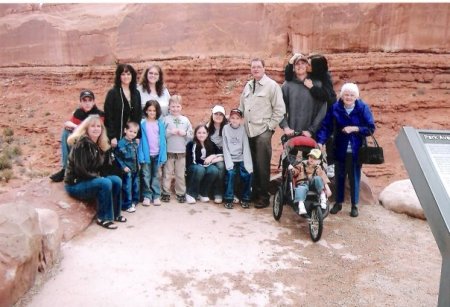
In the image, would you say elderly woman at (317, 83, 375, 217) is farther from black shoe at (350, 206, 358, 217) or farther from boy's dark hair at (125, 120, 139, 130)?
boy's dark hair at (125, 120, 139, 130)

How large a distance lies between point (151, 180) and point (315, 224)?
2.32m

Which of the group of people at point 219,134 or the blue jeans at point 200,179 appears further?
the blue jeans at point 200,179

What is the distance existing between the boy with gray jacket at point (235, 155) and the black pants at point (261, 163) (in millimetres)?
108

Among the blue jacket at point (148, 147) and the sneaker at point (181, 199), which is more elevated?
the blue jacket at point (148, 147)

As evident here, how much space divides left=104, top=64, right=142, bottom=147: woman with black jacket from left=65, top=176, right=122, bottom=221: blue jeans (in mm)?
774

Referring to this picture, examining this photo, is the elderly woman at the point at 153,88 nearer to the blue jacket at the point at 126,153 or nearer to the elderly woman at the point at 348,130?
the blue jacket at the point at 126,153

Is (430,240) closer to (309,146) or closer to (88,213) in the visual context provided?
(309,146)

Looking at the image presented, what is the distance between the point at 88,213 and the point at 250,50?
15658mm

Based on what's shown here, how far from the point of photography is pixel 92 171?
5484 millimetres

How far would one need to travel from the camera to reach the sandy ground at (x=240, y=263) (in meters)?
4.06

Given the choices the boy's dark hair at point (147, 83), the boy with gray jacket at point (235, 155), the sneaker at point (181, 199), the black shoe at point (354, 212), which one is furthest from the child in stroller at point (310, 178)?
the boy's dark hair at point (147, 83)

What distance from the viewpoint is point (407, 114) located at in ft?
56.2

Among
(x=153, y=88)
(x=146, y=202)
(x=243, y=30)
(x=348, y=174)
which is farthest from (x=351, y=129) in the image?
(x=243, y=30)

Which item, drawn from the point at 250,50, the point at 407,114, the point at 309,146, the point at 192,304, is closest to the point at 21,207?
the point at 192,304
